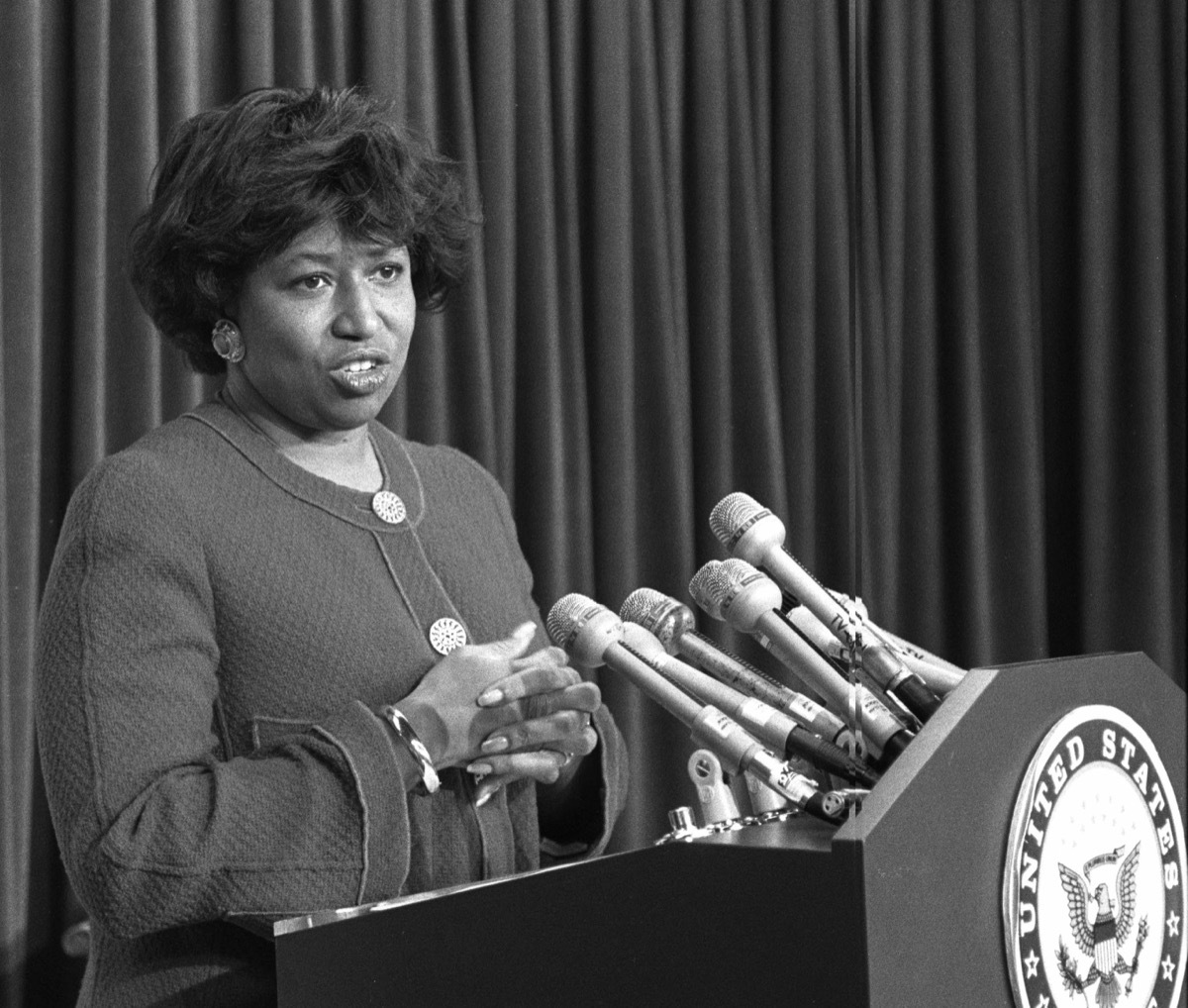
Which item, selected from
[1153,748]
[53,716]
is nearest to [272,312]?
[53,716]

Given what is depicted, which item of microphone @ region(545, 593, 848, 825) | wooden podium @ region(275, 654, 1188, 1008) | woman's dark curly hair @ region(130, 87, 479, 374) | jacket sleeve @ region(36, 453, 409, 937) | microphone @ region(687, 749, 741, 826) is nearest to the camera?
wooden podium @ region(275, 654, 1188, 1008)

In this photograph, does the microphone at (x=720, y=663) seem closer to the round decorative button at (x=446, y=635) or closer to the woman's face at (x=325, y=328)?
the round decorative button at (x=446, y=635)

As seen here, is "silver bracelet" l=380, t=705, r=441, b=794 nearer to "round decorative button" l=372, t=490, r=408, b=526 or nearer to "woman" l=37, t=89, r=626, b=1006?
"woman" l=37, t=89, r=626, b=1006

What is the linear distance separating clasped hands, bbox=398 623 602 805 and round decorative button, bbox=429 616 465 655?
0.07 meters

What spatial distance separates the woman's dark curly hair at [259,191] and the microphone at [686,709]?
16.3 inches

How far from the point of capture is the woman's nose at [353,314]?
4.04ft

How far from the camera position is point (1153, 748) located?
2.66 ft

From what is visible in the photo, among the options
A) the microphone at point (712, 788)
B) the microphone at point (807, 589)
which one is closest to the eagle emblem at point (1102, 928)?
the microphone at point (807, 589)

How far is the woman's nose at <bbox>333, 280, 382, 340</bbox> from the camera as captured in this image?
4.04 ft

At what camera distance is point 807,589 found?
2.90ft

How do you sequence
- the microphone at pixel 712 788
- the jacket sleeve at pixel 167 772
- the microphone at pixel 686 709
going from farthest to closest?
the jacket sleeve at pixel 167 772
the microphone at pixel 712 788
the microphone at pixel 686 709

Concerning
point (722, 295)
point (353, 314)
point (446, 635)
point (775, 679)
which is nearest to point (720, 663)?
point (775, 679)

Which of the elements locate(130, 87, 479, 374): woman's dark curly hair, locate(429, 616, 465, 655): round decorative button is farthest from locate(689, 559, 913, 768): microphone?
locate(130, 87, 479, 374): woman's dark curly hair

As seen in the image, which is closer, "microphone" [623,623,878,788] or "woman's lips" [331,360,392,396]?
"microphone" [623,623,878,788]
